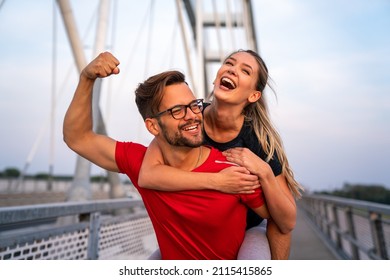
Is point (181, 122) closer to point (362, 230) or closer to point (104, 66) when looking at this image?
point (104, 66)

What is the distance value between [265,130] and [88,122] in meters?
0.83

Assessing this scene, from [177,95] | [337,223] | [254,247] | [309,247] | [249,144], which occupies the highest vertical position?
[177,95]

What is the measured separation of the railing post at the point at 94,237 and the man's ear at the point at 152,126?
121 cm

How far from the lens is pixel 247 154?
148cm

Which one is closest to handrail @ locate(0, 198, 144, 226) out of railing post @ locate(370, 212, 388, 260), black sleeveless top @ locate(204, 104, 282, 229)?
black sleeveless top @ locate(204, 104, 282, 229)

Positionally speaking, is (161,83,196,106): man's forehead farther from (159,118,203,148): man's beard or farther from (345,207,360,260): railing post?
(345,207,360,260): railing post

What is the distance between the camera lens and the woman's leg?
1455 millimetres

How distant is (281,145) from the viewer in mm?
1823

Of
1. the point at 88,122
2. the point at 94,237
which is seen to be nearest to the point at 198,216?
the point at 88,122

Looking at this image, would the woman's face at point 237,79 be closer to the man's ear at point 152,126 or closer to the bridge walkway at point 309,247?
the man's ear at point 152,126

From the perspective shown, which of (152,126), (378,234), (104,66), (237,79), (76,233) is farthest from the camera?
(378,234)

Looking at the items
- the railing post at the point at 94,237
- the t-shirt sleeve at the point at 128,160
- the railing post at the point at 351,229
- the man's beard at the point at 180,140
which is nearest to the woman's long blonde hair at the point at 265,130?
the man's beard at the point at 180,140

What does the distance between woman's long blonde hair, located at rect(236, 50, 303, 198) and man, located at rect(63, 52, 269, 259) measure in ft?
0.87
